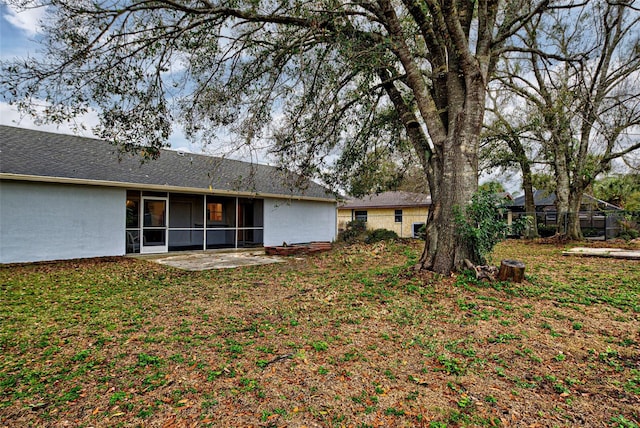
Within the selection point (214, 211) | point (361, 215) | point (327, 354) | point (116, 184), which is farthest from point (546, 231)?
point (116, 184)

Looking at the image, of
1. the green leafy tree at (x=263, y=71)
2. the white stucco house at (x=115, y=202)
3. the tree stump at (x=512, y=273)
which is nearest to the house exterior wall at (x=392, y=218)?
the white stucco house at (x=115, y=202)

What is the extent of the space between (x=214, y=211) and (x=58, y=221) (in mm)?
6464

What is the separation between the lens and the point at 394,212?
2234 centimetres

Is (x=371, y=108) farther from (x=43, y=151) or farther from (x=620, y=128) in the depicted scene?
(x=43, y=151)

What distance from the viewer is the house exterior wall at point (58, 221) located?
8945 millimetres

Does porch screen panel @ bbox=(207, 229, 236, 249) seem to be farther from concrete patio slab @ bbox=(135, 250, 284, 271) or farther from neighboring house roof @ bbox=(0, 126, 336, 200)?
neighboring house roof @ bbox=(0, 126, 336, 200)

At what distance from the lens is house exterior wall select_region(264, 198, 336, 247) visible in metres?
14.7

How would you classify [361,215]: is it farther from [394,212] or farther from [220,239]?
[220,239]

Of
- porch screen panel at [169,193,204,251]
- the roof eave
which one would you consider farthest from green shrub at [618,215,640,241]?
porch screen panel at [169,193,204,251]

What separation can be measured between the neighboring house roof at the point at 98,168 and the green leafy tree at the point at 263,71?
169cm

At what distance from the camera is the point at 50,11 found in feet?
17.0

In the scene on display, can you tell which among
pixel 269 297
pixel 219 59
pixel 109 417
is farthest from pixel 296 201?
pixel 109 417

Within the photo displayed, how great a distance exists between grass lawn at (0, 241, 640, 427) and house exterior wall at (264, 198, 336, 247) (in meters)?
8.37

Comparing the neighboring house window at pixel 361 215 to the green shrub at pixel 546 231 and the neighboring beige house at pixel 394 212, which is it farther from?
the green shrub at pixel 546 231
